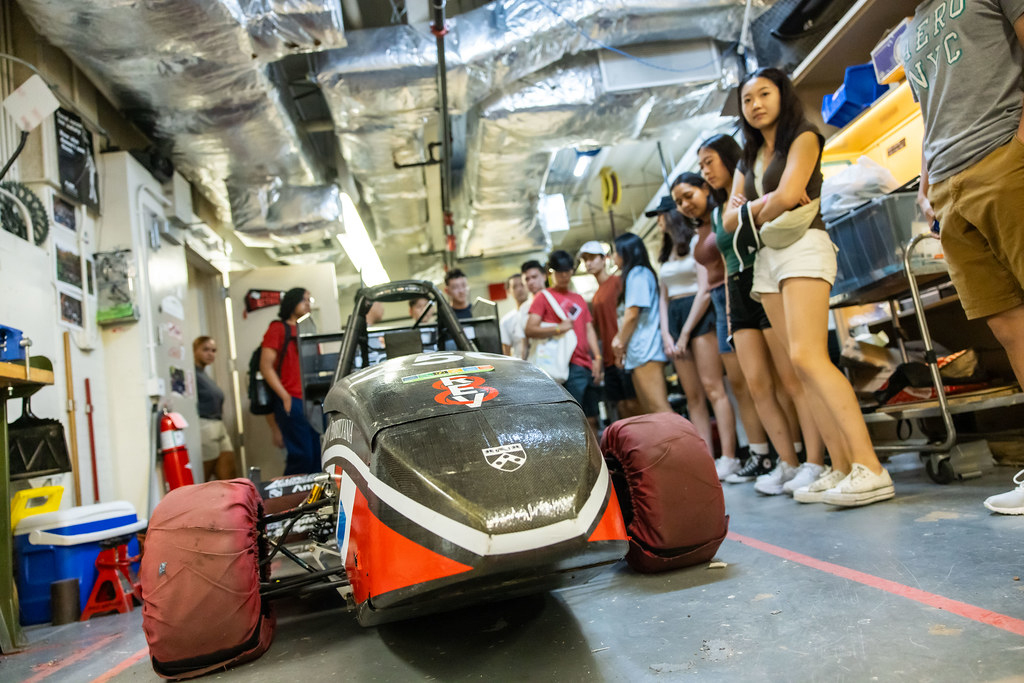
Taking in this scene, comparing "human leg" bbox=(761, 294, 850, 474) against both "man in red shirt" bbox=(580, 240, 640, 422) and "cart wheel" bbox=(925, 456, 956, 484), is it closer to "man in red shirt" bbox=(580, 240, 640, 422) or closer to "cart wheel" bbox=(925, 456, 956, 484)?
"cart wheel" bbox=(925, 456, 956, 484)

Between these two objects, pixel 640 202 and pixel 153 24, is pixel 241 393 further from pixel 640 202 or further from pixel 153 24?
pixel 640 202

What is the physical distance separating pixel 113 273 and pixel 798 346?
4.39m

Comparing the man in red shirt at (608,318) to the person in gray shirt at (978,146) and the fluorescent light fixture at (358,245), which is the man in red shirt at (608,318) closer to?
the person in gray shirt at (978,146)

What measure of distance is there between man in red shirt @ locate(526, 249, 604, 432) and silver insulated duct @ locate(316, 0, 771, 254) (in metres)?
1.64

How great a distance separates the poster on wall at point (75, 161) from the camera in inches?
171

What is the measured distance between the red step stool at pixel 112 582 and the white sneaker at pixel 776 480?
282 centimetres

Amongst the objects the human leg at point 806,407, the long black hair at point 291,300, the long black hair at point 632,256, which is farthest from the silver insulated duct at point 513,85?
the human leg at point 806,407

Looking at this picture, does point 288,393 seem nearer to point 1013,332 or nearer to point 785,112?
point 785,112

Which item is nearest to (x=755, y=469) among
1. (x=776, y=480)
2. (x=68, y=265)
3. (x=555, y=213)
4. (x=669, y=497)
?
(x=776, y=480)

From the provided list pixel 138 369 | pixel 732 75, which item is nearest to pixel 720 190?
pixel 732 75

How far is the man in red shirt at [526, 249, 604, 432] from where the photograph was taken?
4.51 meters

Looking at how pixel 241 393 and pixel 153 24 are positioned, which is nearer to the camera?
pixel 153 24

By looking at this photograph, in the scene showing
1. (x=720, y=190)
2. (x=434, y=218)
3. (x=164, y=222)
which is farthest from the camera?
(x=434, y=218)

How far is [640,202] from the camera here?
11477 millimetres
